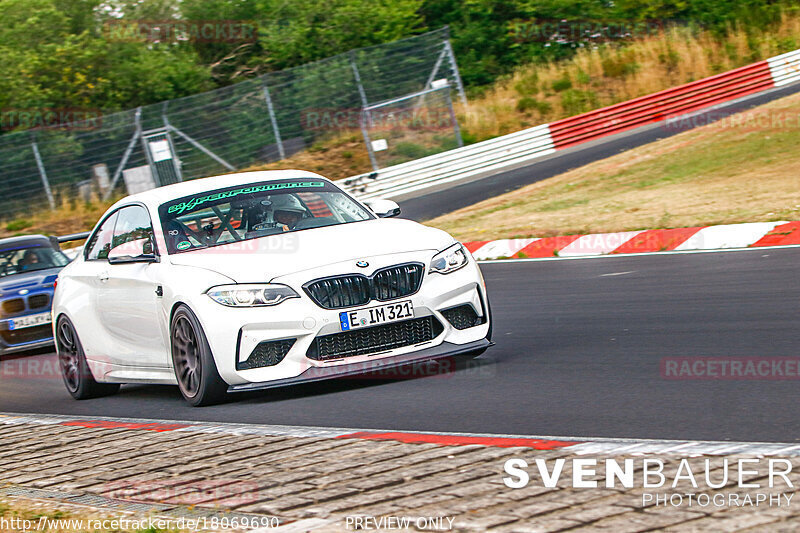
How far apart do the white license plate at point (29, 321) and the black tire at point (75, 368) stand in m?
3.25

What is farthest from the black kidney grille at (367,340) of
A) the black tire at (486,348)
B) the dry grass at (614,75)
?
the dry grass at (614,75)

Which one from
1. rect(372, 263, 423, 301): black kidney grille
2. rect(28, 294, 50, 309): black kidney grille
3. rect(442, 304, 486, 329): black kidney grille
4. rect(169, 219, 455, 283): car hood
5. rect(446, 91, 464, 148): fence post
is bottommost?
rect(442, 304, 486, 329): black kidney grille

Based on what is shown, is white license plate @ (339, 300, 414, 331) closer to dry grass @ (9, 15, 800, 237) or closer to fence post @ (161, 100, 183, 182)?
fence post @ (161, 100, 183, 182)

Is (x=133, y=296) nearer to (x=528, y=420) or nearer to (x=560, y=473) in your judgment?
(x=528, y=420)

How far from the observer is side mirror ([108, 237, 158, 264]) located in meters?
7.96

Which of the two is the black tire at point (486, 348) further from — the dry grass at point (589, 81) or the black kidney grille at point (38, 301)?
the dry grass at point (589, 81)

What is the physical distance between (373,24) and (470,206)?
688 inches

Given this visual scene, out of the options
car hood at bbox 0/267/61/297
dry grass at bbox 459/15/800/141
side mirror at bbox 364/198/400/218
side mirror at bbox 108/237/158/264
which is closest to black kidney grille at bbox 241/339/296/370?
side mirror at bbox 108/237/158/264

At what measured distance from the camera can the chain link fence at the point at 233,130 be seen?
2798 centimetres

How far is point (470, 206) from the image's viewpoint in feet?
71.5

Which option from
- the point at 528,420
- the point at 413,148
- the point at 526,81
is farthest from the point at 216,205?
the point at 526,81

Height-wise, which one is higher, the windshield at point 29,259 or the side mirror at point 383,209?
the windshield at point 29,259

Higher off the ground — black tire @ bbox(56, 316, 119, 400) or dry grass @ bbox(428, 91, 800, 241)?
black tire @ bbox(56, 316, 119, 400)

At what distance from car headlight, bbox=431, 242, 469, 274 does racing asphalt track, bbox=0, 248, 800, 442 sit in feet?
2.36
